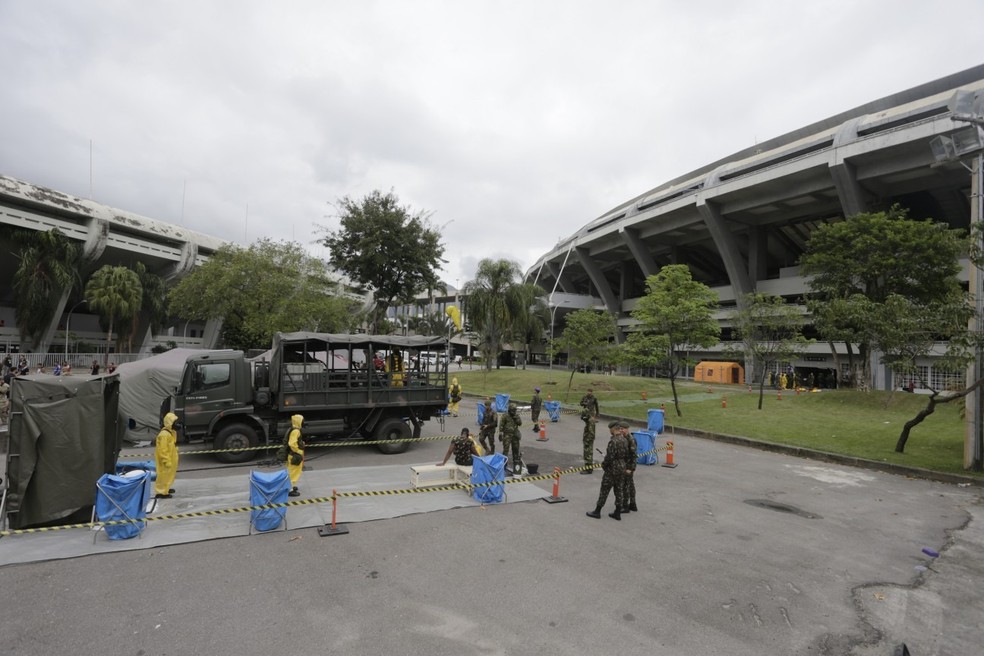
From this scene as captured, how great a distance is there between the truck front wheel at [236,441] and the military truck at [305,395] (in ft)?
0.07

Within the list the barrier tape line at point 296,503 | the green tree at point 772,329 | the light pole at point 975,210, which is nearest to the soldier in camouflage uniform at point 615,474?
the barrier tape line at point 296,503

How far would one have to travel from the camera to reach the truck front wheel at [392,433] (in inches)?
501

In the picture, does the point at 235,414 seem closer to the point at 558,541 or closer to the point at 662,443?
the point at 558,541

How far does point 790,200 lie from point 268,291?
35.3m

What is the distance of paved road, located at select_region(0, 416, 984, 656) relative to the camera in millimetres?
4504

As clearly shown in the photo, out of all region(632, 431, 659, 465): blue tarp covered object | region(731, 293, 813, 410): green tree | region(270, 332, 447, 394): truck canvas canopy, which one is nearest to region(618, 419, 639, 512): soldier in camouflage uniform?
region(632, 431, 659, 465): blue tarp covered object

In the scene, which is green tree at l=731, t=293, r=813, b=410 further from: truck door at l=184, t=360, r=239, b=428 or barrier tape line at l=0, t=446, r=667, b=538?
truck door at l=184, t=360, r=239, b=428

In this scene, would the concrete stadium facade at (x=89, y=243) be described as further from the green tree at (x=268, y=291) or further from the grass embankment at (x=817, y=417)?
the grass embankment at (x=817, y=417)

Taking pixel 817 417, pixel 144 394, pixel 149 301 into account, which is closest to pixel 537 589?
pixel 144 394

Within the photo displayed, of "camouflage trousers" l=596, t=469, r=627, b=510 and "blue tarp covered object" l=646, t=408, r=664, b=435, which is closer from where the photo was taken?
"camouflage trousers" l=596, t=469, r=627, b=510

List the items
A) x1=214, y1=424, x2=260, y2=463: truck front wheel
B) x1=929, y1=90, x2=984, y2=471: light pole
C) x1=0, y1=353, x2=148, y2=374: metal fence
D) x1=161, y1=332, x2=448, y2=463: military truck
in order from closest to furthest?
x1=929, y1=90, x2=984, y2=471: light pole, x1=214, y1=424, x2=260, y2=463: truck front wheel, x1=161, y1=332, x2=448, y2=463: military truck, x1=0, y1=353, x2=148, y2=374: metal fence

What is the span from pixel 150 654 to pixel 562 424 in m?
15.7

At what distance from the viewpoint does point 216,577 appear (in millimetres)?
5637

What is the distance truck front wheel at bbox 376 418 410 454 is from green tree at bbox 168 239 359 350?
15171 mm
